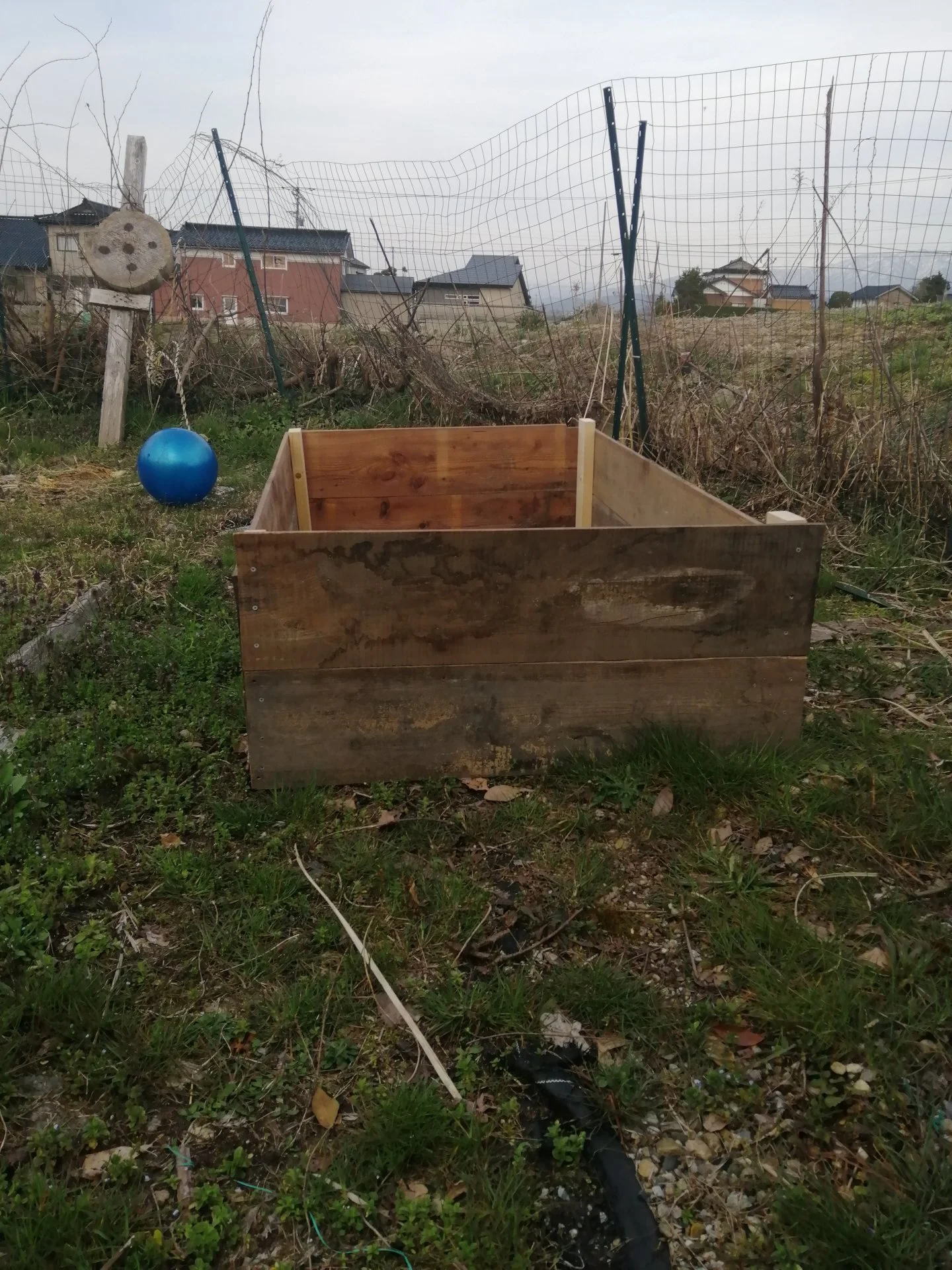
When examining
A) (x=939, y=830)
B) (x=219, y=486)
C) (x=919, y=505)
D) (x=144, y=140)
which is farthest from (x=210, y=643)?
(x=144, y=140)

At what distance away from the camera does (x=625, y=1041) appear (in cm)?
184

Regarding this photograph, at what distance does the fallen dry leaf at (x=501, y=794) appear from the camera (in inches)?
102

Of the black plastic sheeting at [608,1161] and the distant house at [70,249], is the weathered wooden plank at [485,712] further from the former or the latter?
the distant house at [70,249]

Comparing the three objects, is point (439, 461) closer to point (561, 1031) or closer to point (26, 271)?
point (561, 1031)

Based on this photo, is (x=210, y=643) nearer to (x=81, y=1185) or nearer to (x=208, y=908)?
(x=208, y=908)

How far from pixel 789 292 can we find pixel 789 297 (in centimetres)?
3

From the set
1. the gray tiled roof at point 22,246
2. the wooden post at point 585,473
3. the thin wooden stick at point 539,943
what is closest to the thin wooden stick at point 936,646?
the wooden post at point 585,473

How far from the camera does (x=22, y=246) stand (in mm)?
8594

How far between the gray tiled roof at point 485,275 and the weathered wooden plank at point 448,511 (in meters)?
3.83

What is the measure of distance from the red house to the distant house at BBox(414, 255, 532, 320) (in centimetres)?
102

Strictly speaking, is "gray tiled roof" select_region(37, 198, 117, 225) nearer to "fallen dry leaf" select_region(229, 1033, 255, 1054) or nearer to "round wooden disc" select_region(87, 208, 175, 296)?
"round wooden disc" select_region(87, 208, 175, 296)

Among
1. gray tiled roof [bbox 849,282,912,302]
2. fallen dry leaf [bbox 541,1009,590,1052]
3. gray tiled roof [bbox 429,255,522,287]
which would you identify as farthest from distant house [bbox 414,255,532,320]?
fallen dry leaf [bbox 541,1009,590,1052]

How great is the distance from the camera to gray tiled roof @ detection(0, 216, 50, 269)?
27.4 ft

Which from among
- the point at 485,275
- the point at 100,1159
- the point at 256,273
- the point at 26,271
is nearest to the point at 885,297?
the point at 485,275
